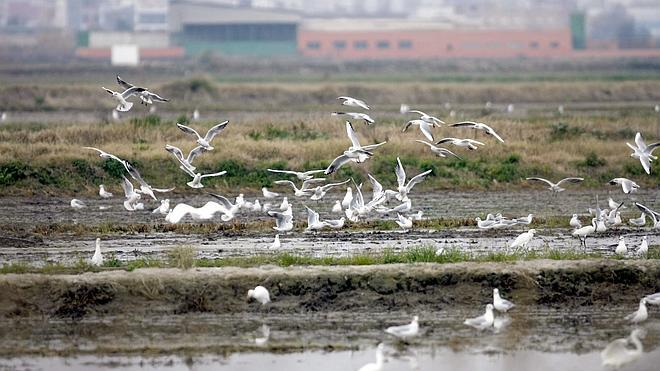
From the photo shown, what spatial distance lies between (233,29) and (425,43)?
1706cm

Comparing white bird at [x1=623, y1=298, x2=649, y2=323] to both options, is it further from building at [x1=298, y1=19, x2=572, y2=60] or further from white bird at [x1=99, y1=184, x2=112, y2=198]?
building at [x1=298, y1=19, x2=572, y2=60]

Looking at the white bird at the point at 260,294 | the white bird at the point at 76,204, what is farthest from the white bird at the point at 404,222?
the white bird at the point at 76,204

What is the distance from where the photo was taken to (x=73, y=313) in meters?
15.0

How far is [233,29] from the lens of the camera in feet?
350

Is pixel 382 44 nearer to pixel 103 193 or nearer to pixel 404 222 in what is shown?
pixel 103 193

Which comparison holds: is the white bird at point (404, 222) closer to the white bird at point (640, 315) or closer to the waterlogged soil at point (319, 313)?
the waterlogged soil at point (319, 313)

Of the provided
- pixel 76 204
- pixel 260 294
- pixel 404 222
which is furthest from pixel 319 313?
pixel 76 204

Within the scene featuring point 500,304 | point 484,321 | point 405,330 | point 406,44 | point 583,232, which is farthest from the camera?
point 406,44

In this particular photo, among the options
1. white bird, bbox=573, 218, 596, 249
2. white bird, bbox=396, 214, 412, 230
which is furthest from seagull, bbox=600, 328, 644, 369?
white bird, bbox=396, 214, 412, 230

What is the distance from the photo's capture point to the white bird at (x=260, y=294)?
48.4 ft

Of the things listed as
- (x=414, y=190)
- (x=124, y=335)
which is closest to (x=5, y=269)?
(x=124, y=335)

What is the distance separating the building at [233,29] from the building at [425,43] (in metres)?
1.78

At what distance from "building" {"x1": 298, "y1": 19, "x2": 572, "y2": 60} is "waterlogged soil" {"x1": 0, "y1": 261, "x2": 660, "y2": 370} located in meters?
89.3

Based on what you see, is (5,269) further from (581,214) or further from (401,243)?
(581,214)
